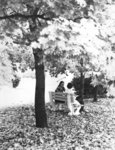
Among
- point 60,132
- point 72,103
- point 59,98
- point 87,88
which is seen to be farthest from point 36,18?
point 87,88

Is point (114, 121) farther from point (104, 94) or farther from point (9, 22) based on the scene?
point (104, 94)

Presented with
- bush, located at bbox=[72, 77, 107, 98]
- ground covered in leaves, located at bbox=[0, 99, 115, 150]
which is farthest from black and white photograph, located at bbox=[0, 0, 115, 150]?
bush, located at bbox=[72, 77, 107, 98]

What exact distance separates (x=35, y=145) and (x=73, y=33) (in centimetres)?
394

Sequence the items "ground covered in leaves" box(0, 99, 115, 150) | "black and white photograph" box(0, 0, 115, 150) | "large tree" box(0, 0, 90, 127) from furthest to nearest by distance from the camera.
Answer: "ground covered in leaves" box(0, 99, 115, 150), "large tree" box(0, 0, 90, 127), "black and white photograph" box(0, 0, 115, 150)

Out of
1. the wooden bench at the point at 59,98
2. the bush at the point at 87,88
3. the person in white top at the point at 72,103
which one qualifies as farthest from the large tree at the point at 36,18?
the bush at the point at 87,88

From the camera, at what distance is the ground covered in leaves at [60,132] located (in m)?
8.38

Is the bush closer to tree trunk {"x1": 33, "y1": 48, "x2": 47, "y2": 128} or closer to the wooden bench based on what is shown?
the wooden bench

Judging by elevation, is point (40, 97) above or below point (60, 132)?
above

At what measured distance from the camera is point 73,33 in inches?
222

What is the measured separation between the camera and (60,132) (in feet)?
32.3

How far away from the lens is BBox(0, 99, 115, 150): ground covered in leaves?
838cm

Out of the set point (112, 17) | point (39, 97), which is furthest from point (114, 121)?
point (112, 17)

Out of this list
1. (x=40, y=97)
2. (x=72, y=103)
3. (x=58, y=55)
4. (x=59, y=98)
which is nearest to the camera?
(x=58, y=55)

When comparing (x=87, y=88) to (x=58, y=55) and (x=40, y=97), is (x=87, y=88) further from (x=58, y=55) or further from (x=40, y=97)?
(x=58, y=55)
